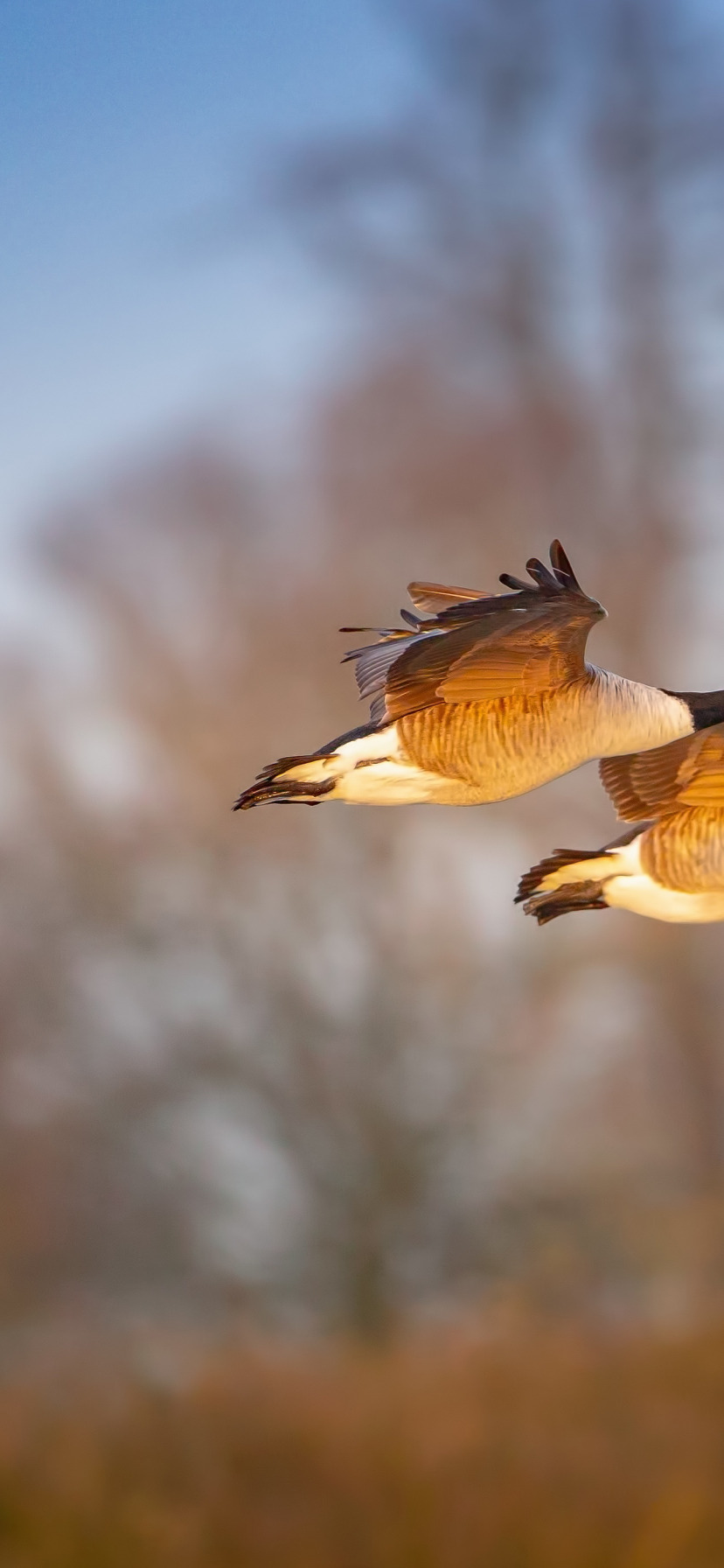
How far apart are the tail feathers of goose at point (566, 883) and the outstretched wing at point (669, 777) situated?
0.13 metres

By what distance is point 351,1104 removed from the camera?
7344 mm

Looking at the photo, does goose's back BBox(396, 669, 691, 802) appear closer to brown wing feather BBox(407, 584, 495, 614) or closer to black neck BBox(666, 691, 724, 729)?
black neck BBox(666, 691, 724, 729)

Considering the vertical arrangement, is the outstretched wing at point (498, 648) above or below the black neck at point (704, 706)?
above

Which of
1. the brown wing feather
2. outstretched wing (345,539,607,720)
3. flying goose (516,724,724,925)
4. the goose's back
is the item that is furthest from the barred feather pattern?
the brown wing feather

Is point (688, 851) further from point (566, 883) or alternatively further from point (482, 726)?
point (482, 726)

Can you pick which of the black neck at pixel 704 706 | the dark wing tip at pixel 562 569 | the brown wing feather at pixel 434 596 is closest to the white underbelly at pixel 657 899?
the black neck at pixel 704 706

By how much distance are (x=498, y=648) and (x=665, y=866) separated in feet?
1.22

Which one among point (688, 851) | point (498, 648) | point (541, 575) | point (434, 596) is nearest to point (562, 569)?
point (541, 575)

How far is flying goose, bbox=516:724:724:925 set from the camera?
5.94 feet

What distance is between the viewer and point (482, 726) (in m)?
1.95

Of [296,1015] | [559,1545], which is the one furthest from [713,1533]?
[296,1015]

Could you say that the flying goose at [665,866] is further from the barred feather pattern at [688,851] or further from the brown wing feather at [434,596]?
the brown wing feather at [434,596]

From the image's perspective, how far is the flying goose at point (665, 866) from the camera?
71.3 inches

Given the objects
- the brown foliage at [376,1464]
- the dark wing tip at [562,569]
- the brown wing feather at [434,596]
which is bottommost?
the brown foliage at [376,1464]
